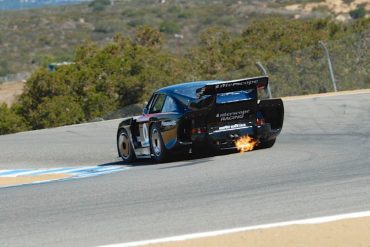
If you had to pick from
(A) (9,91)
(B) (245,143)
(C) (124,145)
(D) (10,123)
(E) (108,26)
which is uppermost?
(B) (245,143)

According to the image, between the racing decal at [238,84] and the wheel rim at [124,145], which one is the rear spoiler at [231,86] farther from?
the wheel rim at [124,145]

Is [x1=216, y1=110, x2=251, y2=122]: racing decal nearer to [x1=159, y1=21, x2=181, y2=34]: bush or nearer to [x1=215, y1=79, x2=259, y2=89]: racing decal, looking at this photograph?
[x1=215, y1=79, x2=259, y2=89]: racing decal

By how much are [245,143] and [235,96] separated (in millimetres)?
786

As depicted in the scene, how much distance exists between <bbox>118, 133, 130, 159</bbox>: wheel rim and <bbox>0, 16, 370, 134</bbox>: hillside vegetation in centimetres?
1351

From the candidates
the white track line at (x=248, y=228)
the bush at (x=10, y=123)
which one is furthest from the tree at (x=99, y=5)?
the white track line at (x=248, y=228)

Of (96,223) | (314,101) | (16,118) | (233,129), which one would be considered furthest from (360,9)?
(96,223)

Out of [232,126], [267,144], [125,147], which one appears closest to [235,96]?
[232,126]

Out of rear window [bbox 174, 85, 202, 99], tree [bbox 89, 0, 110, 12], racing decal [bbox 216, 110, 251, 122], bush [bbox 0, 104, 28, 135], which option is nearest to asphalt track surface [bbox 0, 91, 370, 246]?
racing decal [bbox 216, 110, 251, 122]

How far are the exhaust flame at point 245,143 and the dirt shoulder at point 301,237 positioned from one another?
7.37 metres

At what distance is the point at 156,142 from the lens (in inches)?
631

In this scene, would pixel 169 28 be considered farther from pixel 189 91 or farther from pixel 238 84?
pixel 238 84

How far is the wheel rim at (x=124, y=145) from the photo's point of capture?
56.7 ft

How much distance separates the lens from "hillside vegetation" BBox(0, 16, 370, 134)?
1208 inches

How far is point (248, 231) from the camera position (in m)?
8.13
